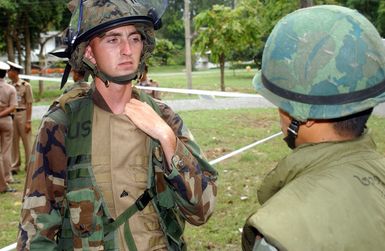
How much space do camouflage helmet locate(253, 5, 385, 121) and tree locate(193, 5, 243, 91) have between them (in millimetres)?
21515

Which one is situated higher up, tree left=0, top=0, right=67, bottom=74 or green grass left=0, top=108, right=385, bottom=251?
tree left=0, top=0, right=67, bottom=74

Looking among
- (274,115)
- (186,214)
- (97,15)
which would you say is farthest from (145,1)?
(274,115)

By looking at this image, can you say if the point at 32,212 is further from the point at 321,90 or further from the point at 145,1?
the point at 321,90

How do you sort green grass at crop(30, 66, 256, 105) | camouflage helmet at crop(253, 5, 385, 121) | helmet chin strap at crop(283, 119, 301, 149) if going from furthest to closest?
1. green grass at crop(30, 66, 256, 105)
2. helmet chin strap at crop(283, 119, 301, 149)
3. camouflage helmet at crop(253, 5, 385, 121)

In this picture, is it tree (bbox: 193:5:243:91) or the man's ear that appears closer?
the man's ear

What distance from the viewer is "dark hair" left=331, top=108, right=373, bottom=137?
1469 mm

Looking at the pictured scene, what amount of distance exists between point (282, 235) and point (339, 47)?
0.55 metres

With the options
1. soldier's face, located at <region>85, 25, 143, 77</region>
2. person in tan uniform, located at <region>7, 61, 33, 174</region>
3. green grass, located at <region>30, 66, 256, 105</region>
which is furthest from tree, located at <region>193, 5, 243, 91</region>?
soldier's face, located at <region>85, 25, 143, 77</region>

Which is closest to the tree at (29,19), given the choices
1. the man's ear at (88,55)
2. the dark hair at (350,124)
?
the man's ear at (88,55)

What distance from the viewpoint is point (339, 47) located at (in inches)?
55.2

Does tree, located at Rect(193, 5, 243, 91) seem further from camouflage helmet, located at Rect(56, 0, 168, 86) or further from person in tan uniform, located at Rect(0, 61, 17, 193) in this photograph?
camouflage helmet, located at Rect(56, 0, 168, 86)

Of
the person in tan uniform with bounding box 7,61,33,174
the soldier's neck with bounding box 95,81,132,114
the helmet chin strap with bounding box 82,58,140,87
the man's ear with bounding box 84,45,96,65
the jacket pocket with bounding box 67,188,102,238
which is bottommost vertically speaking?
the person in tan uniform with bounding box 7,61,33,174

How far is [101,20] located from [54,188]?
0.70 metres

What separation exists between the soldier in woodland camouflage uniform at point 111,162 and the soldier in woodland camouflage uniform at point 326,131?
540 mm
